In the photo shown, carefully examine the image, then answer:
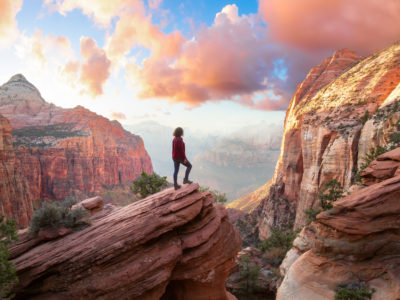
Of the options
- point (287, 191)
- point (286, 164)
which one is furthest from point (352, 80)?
point (287, 191)

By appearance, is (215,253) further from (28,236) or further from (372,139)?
(372,139)

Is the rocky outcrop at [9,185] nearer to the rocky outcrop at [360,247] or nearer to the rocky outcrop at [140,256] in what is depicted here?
the rocky outcrop at [140,256]

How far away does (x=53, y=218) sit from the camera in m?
11.1

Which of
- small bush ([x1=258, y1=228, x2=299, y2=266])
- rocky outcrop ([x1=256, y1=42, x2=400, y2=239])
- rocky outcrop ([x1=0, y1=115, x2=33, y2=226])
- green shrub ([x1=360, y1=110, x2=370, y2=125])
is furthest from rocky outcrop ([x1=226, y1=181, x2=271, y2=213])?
rocky outcrop ([x1=0, y1=115, x2=33, y2=226])

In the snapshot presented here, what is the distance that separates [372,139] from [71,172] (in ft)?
319

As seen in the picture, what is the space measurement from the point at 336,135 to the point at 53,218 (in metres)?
44.5

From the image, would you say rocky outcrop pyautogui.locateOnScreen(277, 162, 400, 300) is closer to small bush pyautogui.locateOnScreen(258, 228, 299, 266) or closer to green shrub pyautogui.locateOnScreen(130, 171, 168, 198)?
green shrub pyautogui.locateOnScreen(130, 171, 168, 198)

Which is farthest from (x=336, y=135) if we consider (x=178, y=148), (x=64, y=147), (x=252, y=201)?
(x=64, y=147)

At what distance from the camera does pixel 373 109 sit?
1457 inches

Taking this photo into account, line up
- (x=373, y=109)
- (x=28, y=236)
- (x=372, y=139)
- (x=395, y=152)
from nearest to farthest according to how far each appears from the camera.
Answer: (x=28, y=236) < (x=395, y=152) < (x=372, y=139) < (x=373, y=109)

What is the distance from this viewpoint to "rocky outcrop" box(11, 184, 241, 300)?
30.1 feet

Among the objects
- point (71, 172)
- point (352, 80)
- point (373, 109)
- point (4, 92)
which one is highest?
point (4, 92)

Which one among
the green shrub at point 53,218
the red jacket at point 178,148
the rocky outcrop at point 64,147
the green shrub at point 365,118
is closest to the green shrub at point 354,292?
the red jacket at point 178,148

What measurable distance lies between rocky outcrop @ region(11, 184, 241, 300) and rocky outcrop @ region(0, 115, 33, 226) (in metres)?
41.2
